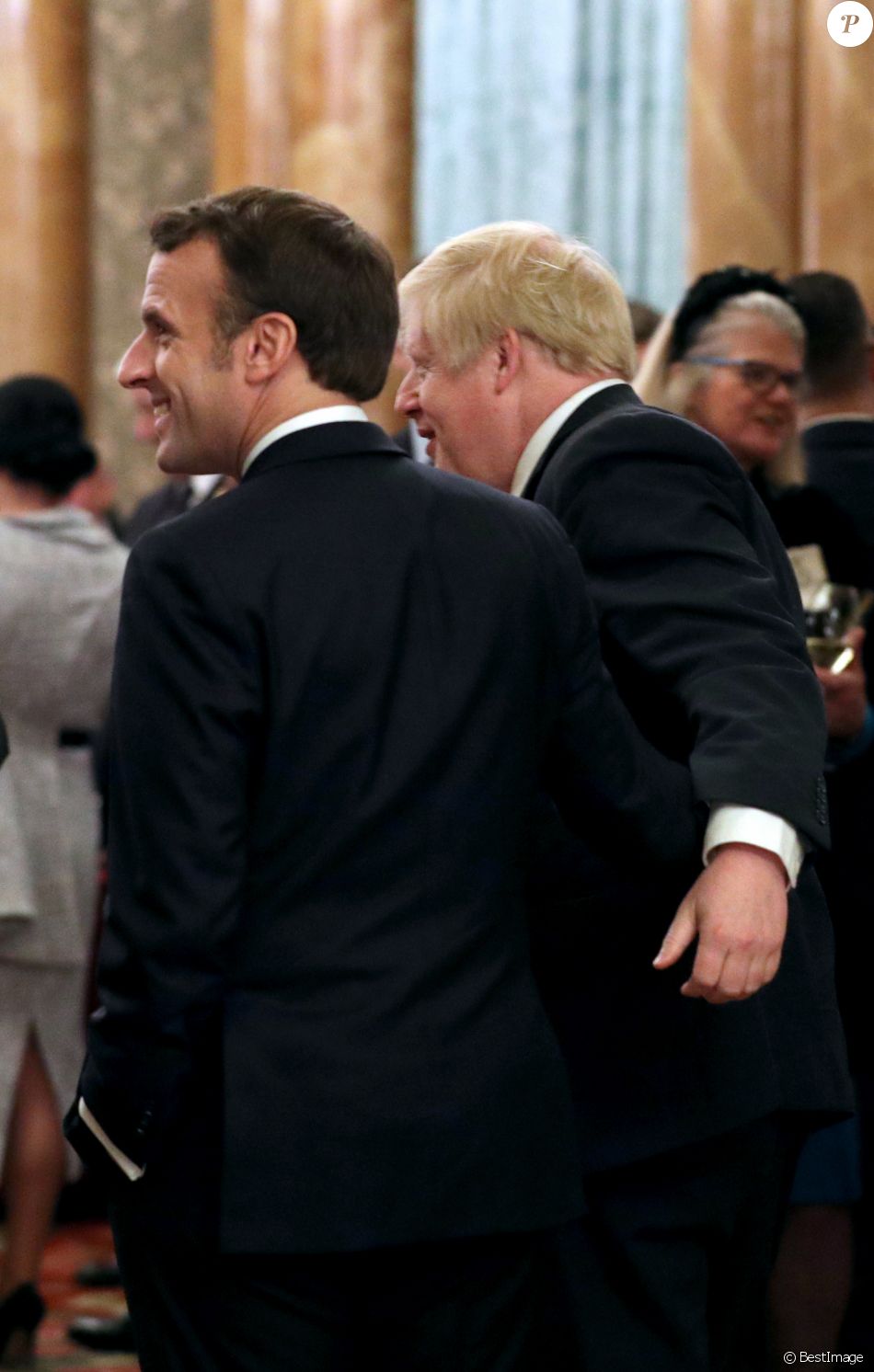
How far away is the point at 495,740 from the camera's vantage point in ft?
6.09

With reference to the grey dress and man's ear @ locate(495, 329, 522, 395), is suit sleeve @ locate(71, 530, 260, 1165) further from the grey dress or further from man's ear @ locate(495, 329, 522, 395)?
the grey dress

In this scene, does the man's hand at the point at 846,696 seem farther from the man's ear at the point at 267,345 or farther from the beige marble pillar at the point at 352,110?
the beige marble pillar at the point at 352,110

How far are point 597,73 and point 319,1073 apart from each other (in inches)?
330

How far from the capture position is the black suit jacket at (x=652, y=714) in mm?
2051

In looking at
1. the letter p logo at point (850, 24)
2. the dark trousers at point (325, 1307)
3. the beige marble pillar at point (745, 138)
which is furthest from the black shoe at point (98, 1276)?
the letter p logo at point (850, 24)

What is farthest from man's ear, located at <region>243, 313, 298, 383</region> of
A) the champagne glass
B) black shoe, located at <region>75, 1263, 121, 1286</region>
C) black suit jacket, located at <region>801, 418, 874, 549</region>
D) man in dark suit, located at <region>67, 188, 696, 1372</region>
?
black shoe, located at <region>75, 1263, 121, 1286</region>

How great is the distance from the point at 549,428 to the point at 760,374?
118 centimetres

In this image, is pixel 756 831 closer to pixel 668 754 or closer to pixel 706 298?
pixel 668 754

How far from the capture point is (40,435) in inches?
173

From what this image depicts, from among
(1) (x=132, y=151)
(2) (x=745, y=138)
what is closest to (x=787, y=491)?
(2) (x=745, y=138)

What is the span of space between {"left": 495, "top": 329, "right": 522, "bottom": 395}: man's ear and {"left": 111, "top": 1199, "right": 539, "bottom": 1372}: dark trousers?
93cm

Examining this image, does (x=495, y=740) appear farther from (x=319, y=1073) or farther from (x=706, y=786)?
(x=319, y=1073)

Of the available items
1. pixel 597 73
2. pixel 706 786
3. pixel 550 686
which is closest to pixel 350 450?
pixel 550 686

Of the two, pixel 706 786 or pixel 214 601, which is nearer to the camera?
pixel 214 601
